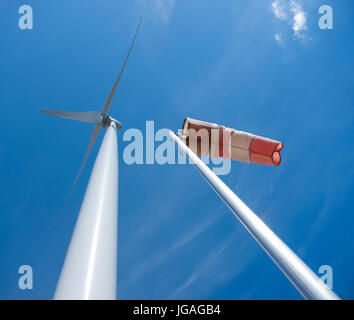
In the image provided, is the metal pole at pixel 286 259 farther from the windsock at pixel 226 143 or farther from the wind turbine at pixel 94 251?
the windsock at pixel 226 143

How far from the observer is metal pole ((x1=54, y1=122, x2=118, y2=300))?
1895 mm

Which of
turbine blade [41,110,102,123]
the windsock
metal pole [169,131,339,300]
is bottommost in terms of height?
metal pole [169,131,339,300]

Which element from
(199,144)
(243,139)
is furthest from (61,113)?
(243,139)

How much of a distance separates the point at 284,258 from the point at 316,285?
330 millimetres

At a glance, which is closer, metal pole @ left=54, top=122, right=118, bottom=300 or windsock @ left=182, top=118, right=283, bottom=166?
metal pole @ left=54, top=122, right=118, bottom=300

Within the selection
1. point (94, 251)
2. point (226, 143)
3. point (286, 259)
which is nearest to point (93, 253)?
point (94, 251)

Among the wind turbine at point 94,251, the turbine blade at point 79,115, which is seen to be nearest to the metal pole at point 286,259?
the wind turbine at point 94,251

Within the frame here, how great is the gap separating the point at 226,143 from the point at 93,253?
11197 millimetres

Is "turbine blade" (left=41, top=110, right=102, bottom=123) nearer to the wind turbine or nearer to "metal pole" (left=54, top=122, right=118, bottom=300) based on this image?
the wind turbine

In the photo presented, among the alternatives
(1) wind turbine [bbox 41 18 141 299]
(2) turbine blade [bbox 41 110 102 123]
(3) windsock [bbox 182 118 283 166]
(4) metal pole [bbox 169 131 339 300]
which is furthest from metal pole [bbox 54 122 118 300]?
(3) windsock [bbox 182 118 283 166]

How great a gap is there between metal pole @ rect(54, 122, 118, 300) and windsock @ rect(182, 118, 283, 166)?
9.25 metres

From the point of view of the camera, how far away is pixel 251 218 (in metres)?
2.78

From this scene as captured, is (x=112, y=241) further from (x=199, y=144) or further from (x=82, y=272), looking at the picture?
(x=199, y=144)
